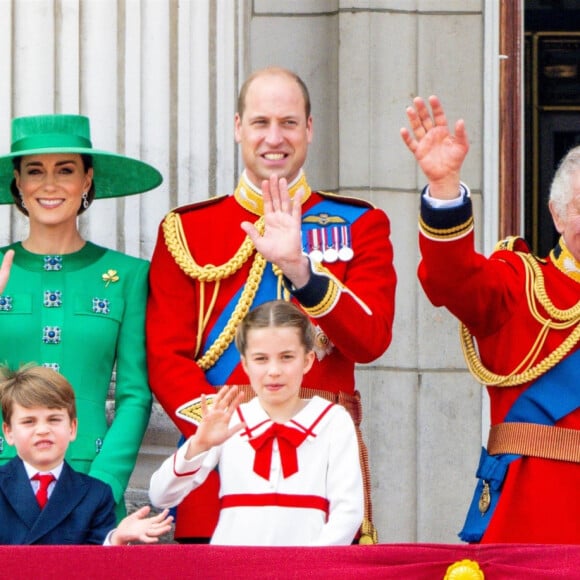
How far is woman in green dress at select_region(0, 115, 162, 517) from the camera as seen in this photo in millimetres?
5301

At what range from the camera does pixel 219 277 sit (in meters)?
5.35

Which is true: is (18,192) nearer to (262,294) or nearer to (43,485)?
(262,294)

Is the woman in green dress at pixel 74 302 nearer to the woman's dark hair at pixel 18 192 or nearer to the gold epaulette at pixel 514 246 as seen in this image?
the woman's dark hair at pixel 18 192

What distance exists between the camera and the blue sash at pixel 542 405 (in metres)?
5.12

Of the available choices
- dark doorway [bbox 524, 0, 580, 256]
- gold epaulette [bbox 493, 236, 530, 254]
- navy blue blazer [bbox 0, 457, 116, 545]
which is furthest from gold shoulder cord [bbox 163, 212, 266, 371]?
dark doorway [bbox 524, 0, 580, 256]

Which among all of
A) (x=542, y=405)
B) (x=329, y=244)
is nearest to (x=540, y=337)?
(x=542, y=405)

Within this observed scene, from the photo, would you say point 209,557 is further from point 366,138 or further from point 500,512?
point 366,138

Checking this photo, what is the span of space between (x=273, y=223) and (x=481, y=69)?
2275 millimetres

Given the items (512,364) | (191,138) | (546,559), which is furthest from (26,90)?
(546,559)

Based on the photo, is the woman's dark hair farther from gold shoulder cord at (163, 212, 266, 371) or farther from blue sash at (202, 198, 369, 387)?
blue sash at (202, 198, 369, 387)

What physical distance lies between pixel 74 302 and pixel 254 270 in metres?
0.48

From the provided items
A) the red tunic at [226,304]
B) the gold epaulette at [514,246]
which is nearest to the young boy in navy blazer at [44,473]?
the red tunic at [226,304]

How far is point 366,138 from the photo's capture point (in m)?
7.15

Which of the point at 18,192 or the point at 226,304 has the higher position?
the point at 18,192
